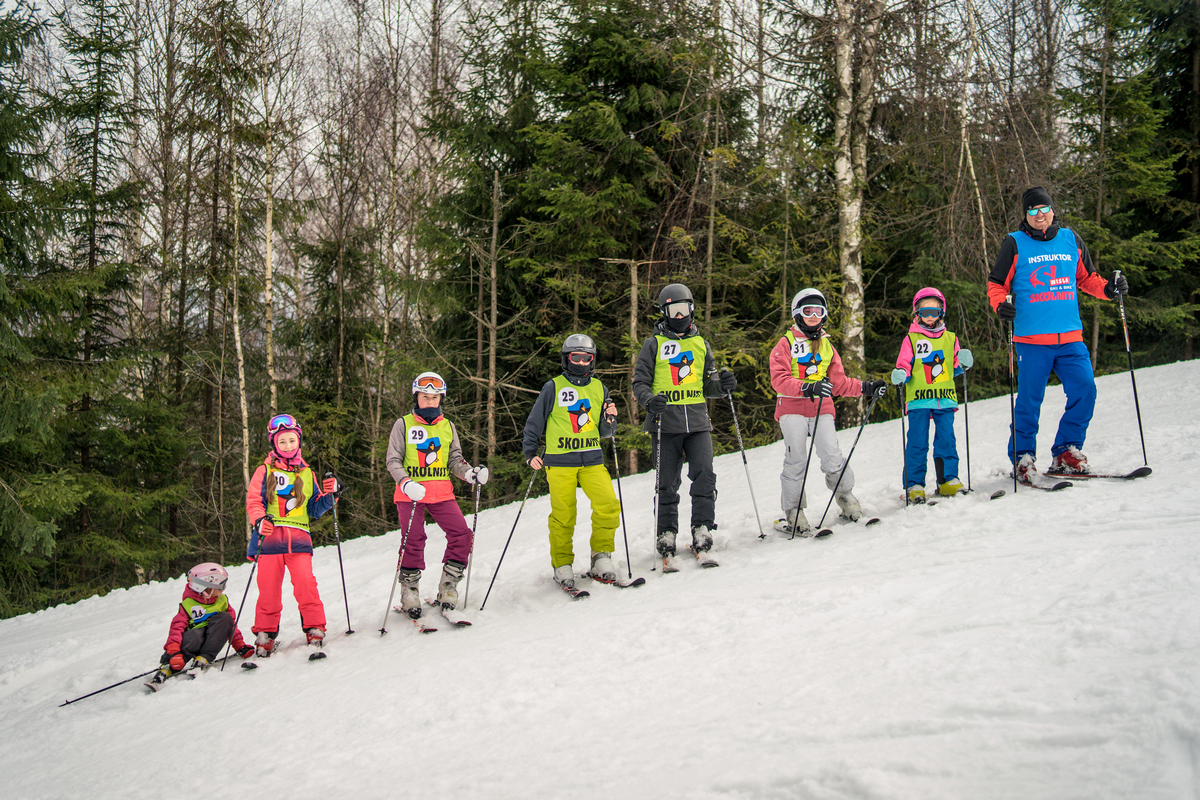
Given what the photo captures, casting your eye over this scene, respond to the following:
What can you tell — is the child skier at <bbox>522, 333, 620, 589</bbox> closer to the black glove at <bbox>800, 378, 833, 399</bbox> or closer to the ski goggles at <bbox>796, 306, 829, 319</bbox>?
the black glove at <bbox>800, 378, 833, 399</bbox>

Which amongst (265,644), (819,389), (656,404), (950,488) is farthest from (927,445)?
(265,644)

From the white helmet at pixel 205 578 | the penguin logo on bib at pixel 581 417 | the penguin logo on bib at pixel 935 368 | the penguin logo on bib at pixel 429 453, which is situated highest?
the penguin logo on bib at pixel 935 368

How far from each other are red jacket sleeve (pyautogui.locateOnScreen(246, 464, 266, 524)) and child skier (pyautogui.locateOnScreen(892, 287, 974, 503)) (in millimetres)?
4988

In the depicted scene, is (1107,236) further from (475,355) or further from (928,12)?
(475,355)

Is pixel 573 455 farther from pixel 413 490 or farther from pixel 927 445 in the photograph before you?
pixel 927 445

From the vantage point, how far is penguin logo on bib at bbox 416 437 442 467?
5.62 metres

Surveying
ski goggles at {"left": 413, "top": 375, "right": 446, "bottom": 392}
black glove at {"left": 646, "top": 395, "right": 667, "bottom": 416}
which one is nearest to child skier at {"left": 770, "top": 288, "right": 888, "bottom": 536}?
black glove at {"left": 646, "top": 395, "right": 667, "bottom": 416}

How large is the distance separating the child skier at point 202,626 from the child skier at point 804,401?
4318 millimetres

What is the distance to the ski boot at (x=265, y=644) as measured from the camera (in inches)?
205

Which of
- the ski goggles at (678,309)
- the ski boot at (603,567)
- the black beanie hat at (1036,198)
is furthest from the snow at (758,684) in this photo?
the black beanie hat at (1036,198)

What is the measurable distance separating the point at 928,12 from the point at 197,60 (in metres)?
13.7

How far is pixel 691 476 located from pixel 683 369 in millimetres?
868

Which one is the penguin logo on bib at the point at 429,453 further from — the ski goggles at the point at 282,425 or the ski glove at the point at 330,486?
the ski goggles at the point at 282,425

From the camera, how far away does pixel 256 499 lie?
5320 mm
